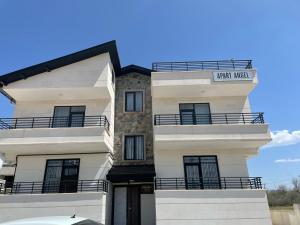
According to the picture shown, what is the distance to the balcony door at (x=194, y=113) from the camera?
1484cm

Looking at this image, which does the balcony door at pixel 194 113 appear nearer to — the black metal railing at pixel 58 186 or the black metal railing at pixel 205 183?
the black metal railing at pixel 205 183

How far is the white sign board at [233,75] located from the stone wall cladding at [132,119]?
4628mm

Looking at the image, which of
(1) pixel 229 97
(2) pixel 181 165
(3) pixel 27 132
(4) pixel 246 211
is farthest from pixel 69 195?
(1) pixel 229 97

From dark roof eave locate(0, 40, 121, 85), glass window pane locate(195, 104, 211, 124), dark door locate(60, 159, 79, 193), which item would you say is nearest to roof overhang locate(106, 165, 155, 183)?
dark door locate(60, 159, 79, 193)

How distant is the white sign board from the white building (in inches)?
2.3

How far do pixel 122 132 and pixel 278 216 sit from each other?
513 inches

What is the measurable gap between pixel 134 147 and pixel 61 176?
4466 mm

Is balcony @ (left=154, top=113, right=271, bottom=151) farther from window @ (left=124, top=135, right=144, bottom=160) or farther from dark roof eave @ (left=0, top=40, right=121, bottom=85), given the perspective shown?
dark roof eave @ (left=0, top=40, right=121, bottom=85)

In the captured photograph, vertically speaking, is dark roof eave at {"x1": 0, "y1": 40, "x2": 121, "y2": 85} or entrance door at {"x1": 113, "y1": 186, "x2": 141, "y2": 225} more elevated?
dark roof eave at {"x1": 0, "y1": 40, "x2": 121, "y2": 85}

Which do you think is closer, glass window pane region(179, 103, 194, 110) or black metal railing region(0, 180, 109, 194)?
black metal railing region(0, 180, 109, 194)

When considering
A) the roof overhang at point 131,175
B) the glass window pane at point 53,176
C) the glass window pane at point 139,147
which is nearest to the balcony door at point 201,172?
the roof overhang at point 131,175

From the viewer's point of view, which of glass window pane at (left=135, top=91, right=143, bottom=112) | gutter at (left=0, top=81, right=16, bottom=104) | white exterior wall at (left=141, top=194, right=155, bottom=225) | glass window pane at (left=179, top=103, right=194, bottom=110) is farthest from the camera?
glass window pane at (left=135, top=91, right=143, bottom=112)

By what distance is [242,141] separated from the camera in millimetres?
13219

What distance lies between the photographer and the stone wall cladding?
1511 cm
